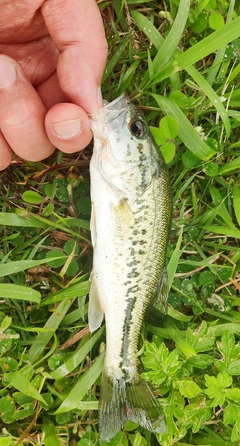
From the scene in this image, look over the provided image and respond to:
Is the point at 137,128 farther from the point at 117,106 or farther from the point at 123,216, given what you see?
the point at 123,216

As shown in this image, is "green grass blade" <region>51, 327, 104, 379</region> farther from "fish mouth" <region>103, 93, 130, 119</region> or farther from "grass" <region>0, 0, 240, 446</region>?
"fish mouth" <region>103, 93, 130, 119</region>

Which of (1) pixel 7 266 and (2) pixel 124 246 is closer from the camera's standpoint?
(2) pixel 124 246

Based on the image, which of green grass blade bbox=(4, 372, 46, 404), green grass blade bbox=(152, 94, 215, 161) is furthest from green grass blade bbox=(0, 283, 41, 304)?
green grass blade bbox=(152, 94, 215, 161)

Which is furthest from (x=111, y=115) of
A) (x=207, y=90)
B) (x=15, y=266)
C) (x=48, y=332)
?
(x=48, y=332)

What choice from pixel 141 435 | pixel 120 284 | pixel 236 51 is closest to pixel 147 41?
pixel 236 51

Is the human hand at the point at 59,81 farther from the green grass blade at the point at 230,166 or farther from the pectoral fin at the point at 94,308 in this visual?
the green grass blade at the point at 230,166

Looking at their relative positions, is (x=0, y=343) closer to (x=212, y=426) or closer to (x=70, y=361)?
(x=70, y=361)
